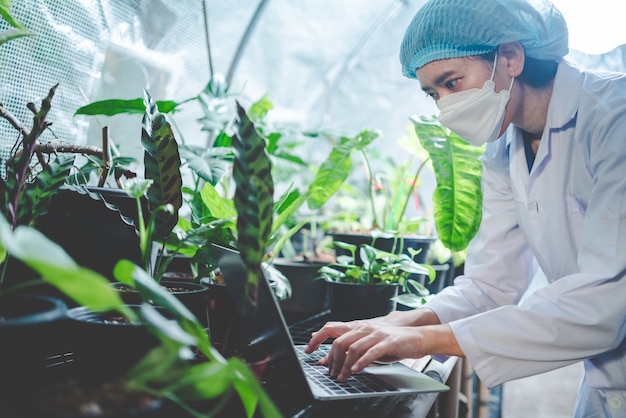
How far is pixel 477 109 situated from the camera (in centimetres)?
121

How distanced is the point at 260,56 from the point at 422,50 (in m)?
1.23

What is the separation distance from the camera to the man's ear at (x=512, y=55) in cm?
123

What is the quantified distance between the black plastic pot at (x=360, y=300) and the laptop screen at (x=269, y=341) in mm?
503

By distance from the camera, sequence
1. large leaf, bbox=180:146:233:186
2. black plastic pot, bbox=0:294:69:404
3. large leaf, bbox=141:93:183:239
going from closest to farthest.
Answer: black plastic pot, bbox=0:294:69:404 < large leaf, bbox=141:93:183:239 < large leaf, bbox=180:146:233:186

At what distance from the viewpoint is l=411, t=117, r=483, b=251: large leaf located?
1.52 metres

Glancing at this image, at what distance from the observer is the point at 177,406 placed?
0.66 metres

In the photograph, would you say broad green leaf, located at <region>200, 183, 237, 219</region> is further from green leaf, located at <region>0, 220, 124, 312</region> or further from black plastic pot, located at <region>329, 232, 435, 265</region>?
green leaf, located at <region>0, 220, 124, 312</region>

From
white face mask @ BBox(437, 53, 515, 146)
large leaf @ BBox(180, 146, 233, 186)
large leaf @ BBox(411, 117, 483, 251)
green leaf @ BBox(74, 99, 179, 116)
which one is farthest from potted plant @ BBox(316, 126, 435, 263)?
green leaf @ BBox(74, 99, 179, 116)

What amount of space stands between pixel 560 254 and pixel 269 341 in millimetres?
821

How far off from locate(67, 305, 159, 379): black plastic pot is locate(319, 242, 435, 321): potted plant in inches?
29.5

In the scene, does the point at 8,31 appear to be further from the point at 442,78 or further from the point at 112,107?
the point at 442,78

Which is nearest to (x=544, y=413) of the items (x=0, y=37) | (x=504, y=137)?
(x=504, y=137)

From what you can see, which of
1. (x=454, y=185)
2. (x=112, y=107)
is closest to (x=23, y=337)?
(x=112, y=107)

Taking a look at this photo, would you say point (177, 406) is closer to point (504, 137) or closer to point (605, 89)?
point (605, 89)
